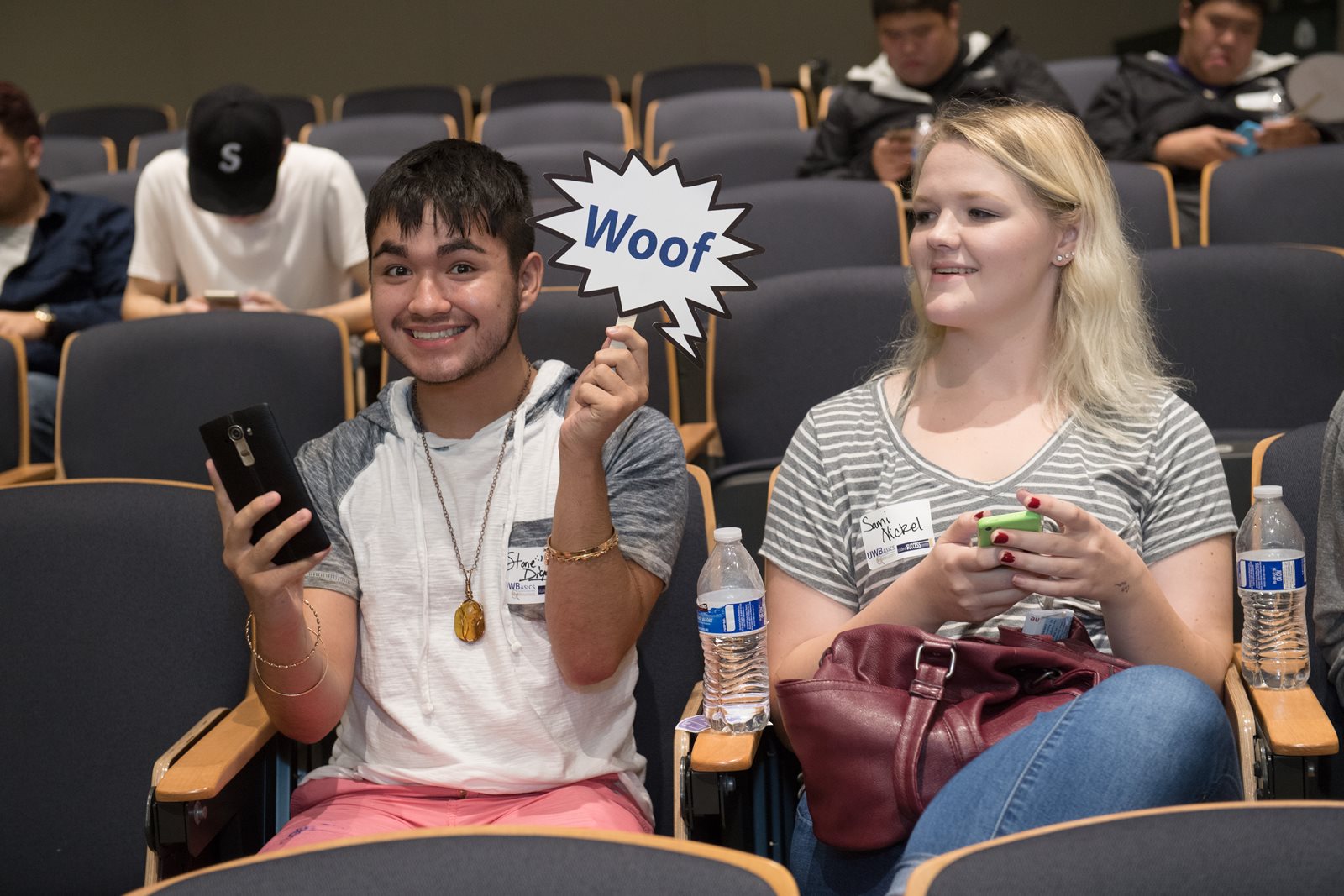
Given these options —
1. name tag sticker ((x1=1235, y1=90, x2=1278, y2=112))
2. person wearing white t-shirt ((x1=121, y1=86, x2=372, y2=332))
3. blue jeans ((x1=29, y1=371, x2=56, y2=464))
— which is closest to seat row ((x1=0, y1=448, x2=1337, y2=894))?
blue jeans ((x1=29, y1=371, x2=56, y2=464))

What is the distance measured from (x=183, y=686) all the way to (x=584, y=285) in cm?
77

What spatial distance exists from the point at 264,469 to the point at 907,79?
312 cm

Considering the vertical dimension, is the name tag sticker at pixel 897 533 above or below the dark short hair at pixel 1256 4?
below

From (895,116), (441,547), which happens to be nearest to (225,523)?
(441,547)

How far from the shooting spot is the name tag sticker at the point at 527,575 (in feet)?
5.56

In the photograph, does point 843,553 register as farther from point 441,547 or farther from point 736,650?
point 441,547

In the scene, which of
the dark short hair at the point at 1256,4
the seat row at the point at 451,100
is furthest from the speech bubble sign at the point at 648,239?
the seat row at the point at 451,100

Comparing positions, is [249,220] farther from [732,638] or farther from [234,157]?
[732,638]

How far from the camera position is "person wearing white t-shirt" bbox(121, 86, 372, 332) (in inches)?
130

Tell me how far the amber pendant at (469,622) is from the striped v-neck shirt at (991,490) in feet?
1.26

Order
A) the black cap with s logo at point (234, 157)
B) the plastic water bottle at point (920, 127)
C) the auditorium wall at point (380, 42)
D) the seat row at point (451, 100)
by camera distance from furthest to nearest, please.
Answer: the auditorium wall at point (380, 42), the seat row at point (451, 100), the plastic water bottle at point (920, 127), the black cap with s logo at point (234, 157)

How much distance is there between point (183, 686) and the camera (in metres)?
1.81

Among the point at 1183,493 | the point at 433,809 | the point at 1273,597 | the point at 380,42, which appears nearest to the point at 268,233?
the point at 433,809

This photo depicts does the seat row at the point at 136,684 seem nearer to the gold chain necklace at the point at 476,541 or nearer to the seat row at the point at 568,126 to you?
the gold chain necklace at the point at 476,541
